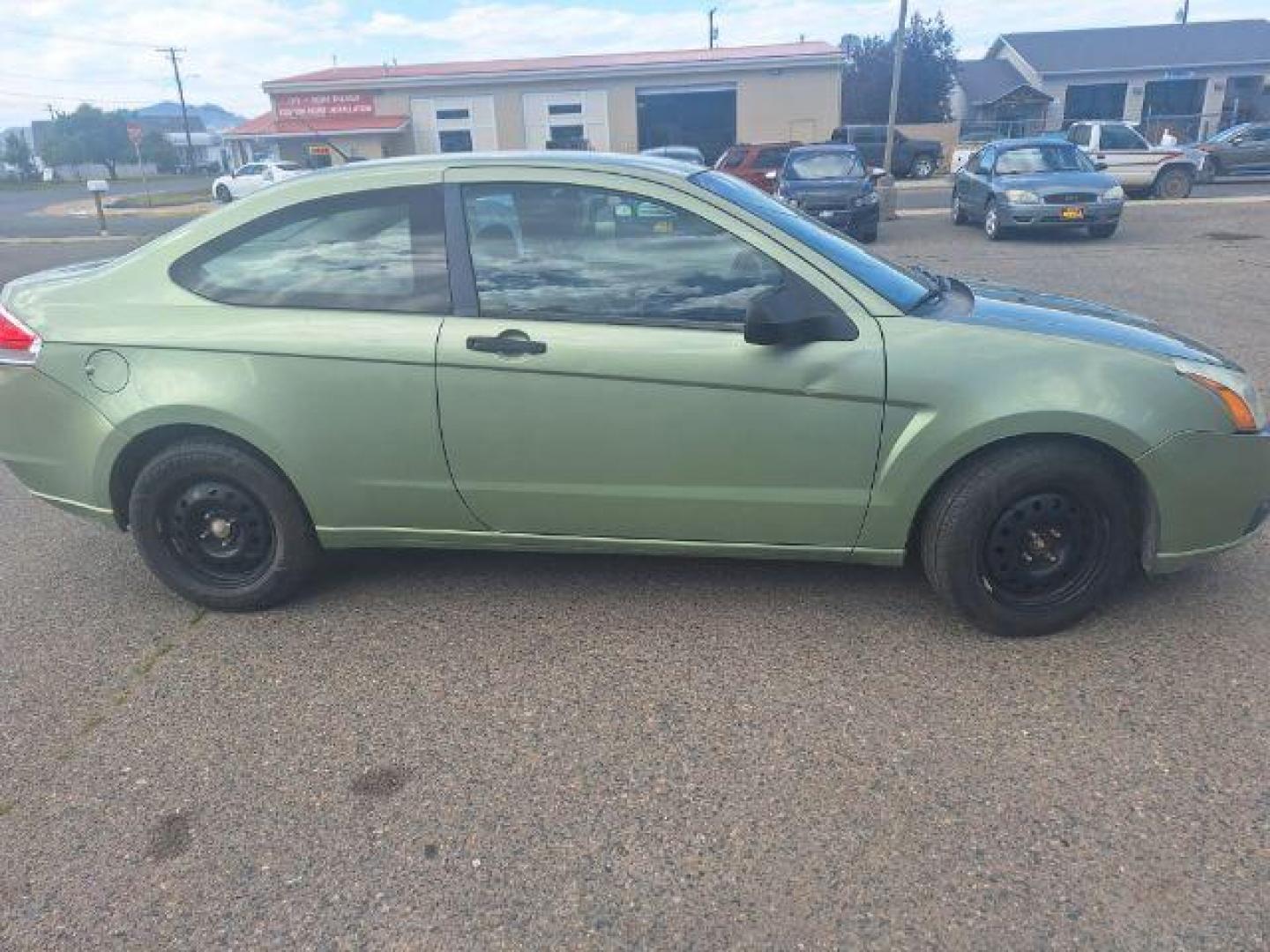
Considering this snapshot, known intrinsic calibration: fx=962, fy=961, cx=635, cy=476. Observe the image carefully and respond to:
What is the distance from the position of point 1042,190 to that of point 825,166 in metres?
3.64

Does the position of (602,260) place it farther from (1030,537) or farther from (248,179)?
(248,179)

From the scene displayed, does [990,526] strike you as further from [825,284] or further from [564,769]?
[564,769]

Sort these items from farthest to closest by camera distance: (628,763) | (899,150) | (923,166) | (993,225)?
(923,166) < (899,150) < (993,225) < (628,763)

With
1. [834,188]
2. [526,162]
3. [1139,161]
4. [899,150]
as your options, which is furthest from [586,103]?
[526,162]

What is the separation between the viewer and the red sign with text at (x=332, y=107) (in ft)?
129

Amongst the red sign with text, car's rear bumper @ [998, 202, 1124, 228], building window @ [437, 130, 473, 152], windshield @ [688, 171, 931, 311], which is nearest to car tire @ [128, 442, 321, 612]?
windshield @ [688, 171, 931, 311]

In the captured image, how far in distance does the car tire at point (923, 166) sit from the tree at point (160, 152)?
208 feet

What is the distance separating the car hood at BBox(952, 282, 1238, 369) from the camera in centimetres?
330

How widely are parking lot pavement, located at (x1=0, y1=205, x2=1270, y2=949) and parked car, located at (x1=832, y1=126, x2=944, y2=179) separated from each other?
31934 mm

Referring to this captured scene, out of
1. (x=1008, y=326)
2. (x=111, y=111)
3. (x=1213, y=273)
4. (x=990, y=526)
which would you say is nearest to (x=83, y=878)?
(x=990, y=526)

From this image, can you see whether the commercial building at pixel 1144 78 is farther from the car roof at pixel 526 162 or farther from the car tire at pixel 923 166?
the car roof at pixel 526 162

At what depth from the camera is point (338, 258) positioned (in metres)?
3.52

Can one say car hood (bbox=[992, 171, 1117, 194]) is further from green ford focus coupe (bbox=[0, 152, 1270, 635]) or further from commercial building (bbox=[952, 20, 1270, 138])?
commercial building (bbox=[952, 20, 1270, 138])

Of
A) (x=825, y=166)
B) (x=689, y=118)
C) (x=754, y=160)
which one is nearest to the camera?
(x=825, y=166)
